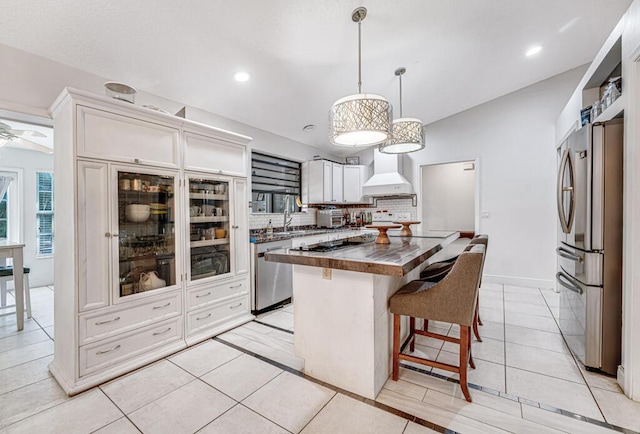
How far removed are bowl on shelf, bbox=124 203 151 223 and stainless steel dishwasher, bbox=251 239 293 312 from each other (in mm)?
1188

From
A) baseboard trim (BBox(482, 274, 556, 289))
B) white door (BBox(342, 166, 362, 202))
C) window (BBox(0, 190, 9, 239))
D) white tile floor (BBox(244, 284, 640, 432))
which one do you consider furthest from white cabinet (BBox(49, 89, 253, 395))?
baseboard trim (BBox(482, 274, 556, 289))

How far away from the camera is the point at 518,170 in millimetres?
4324

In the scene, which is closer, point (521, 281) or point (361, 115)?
point (361, 115)

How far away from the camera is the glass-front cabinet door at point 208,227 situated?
270 centimetres

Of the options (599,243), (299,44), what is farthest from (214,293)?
(599,243)

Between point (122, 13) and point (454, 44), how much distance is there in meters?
3.03

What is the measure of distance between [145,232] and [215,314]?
1052 mm

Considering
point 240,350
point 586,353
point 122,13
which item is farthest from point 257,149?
point 586,353

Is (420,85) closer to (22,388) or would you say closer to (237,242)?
(237,242)

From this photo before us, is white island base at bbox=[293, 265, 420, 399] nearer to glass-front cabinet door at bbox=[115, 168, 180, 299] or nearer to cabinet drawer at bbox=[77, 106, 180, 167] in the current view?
glass-front cabinet door at bbox=[115, 168, 180, 299]

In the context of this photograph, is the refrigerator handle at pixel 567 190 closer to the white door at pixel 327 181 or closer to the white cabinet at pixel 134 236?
the white cabinet at pixel 134 236

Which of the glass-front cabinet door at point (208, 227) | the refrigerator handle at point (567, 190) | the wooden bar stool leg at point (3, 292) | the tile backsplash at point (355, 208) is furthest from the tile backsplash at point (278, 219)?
the refrigerator handle at point (567, 190)

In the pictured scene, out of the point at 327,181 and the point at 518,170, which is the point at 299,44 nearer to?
the point at 327,181

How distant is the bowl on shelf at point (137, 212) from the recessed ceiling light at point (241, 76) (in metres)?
1.56
